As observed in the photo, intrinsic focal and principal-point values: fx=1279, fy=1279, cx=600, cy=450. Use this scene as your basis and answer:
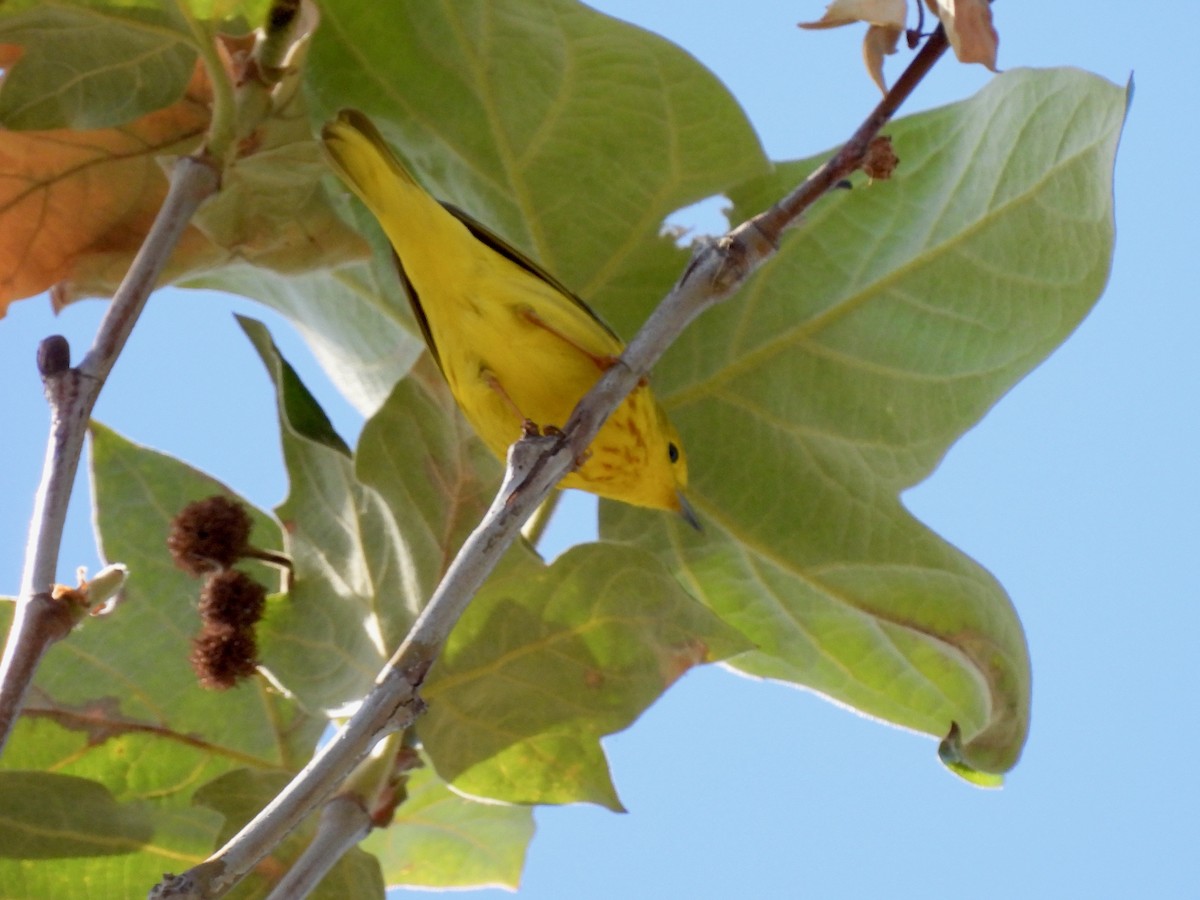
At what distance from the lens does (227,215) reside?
1482 mm

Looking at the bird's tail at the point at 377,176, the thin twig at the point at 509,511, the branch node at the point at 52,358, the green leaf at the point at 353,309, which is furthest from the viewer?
the green leaf at the point at 353,309

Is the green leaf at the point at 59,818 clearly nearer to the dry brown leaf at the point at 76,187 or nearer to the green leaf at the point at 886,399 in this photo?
the dry brown leaf at the point at 76,187

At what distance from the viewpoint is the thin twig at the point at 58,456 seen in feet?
3.39

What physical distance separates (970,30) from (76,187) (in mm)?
1065

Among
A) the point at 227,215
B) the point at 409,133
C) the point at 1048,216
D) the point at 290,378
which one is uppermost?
the point at 1048,216

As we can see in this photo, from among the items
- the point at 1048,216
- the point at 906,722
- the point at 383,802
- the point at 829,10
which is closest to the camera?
the point at 829,10

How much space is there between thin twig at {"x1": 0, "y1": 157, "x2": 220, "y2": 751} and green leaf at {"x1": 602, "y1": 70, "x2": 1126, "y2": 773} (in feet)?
2.12

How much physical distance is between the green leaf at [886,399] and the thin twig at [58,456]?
646 mm

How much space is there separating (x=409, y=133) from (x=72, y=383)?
537 mm

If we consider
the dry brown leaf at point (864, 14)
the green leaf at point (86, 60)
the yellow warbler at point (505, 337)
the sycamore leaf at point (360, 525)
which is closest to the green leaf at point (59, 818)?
the sycamore leaf at point (360, 525)

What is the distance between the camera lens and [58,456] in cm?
109

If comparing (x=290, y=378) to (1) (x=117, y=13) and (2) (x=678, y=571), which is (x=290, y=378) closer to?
(1) (x=117, y=13)

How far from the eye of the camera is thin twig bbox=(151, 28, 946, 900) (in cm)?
88

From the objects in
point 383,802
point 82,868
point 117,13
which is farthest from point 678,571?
point 117,13
